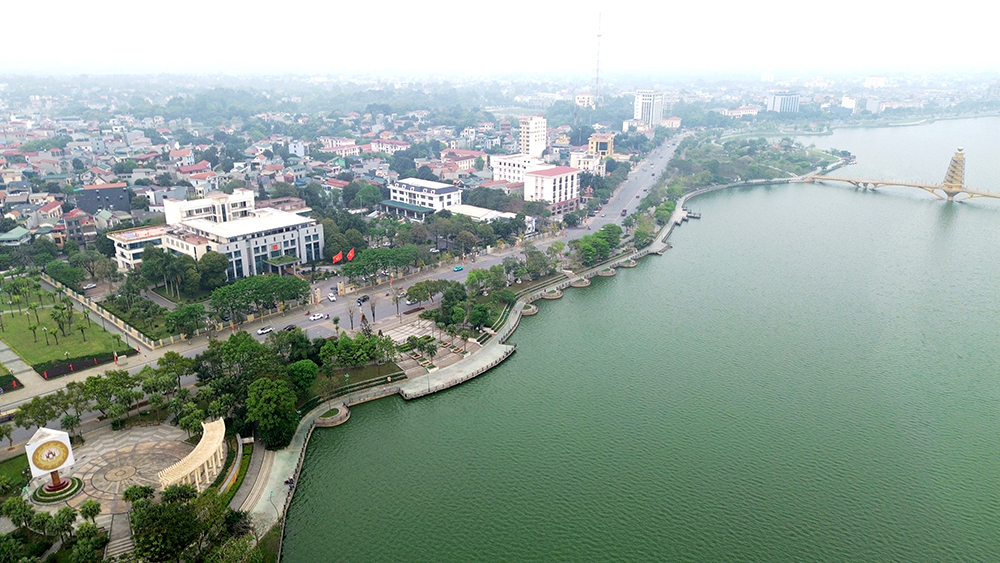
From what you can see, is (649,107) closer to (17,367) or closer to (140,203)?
(140,203)

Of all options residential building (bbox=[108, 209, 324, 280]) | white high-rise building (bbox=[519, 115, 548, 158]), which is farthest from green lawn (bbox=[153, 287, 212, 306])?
white high-rise building (bbox=[519, 115, 548, 158])

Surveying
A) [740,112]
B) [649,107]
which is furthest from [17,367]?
[740,112]

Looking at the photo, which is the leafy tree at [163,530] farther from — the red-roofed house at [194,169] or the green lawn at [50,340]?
the red-roofed house at [194,169]

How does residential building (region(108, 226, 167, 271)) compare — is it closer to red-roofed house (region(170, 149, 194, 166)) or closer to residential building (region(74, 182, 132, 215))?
residential building (region(74, 182, 132, 215))

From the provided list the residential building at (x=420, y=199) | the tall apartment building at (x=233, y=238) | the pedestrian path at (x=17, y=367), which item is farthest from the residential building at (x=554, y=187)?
A: the pedestrian path at (x=17, y=367)

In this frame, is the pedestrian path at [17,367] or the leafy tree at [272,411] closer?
the leafy tree at [272,411]

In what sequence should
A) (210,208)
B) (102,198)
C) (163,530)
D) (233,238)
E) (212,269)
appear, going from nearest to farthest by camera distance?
(163,530) < (212,269) < (233,238) < (210,208) < (102,198)

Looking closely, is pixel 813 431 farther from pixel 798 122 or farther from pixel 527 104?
pixel 527 104

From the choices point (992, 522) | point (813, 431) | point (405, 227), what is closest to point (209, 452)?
point (813, 431)
